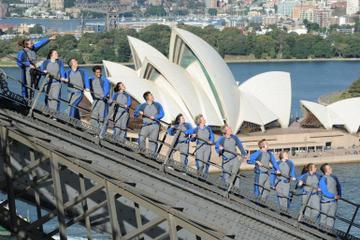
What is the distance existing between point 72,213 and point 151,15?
527ft

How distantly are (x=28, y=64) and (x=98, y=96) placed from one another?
2.26ft

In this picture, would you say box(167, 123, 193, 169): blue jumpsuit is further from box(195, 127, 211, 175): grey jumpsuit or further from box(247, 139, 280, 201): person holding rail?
box(247, 139, 280, 201): person holding rail

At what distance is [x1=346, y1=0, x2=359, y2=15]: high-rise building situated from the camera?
14375cm

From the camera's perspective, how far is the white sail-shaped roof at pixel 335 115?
3416 centimetres

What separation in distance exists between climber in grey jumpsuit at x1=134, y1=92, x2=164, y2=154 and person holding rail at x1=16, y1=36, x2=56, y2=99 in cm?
81

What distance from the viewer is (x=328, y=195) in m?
6.84

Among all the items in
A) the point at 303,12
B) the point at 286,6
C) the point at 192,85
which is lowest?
the point at 286,6

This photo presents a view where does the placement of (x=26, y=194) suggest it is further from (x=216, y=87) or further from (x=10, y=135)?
(x=216, y=87)

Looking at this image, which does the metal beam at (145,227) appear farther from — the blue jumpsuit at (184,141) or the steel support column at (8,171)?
the blue jumpsuit at (184,141)

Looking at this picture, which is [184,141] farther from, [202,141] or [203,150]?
[202,141]

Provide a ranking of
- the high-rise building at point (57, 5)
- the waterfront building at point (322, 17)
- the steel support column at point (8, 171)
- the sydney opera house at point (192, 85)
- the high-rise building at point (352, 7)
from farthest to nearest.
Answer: the high-rise building at point (57, 5) → the high-rise building at point (352, 7) → the waterfront building at point (322, 17) → the sydney opera house at point (192, 85) → the steel support column at point (8, 171)

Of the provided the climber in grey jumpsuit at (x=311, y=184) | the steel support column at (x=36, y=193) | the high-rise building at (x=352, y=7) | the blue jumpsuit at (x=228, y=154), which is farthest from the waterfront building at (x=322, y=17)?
the steel support column at (x=36, y=193)

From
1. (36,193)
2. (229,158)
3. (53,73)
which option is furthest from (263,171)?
(36,193)

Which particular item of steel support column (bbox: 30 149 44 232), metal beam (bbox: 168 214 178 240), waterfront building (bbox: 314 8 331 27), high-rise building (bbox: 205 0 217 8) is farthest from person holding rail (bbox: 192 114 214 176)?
high-rise building (bbox: 205 0 217 8)
